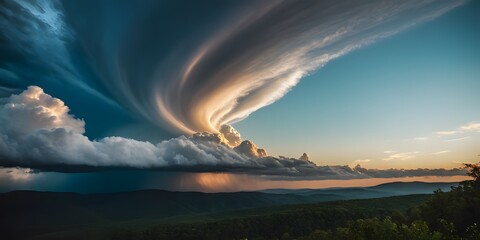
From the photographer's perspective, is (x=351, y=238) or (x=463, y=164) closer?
(x=351, y=238)

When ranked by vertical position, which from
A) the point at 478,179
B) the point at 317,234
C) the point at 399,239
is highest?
the point at 478,179

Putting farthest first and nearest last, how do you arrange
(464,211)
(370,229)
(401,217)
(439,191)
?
1. (401,217)
2. (439,191)
3. (464,211)
4. (370,229)

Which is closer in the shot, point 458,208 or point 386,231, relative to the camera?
point 386,231

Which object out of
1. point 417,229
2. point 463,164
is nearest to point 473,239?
point 417,229

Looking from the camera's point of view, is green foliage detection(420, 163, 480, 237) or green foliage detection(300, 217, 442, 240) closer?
green foliage detection(300, 217, 442, 240)

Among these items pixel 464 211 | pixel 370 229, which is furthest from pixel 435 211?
pixel 370 229

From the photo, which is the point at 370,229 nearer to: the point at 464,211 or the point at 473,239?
the point at 473,239

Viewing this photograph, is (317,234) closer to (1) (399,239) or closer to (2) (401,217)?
(2) (401,217)

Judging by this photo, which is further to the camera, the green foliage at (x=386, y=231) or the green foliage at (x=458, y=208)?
the green foliage at (x=458, y=208)

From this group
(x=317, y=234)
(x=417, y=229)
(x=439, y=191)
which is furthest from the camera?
(x=317, y=234)

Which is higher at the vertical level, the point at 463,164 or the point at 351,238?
the point at 463,164
